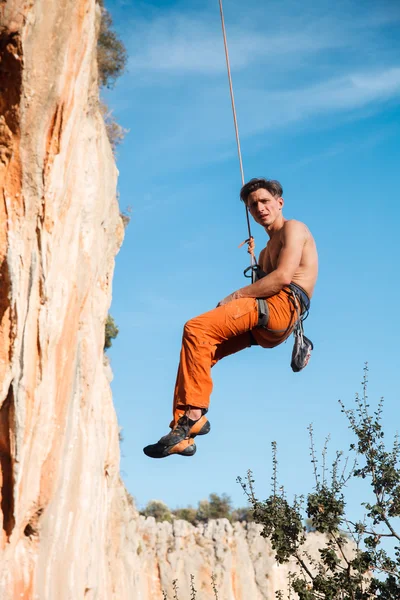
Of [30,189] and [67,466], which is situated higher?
[30,189]

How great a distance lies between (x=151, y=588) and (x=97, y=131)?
19593 mm

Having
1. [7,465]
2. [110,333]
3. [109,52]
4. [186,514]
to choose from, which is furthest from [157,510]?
[7,465]

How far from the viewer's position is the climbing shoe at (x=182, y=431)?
6.55 meters

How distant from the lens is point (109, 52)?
19781 millimetres

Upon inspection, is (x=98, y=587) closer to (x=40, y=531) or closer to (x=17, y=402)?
(x=40, y=531)

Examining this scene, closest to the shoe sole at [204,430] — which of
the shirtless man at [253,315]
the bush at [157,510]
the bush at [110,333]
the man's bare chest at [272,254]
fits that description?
the shirtless man at [253,315]

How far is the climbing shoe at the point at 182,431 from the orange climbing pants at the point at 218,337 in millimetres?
70

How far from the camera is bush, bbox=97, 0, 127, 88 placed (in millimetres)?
19500

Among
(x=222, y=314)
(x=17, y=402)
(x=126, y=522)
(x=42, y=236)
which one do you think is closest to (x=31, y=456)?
(x=17, y=402)

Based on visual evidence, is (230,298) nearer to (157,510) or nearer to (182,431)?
(182,431)

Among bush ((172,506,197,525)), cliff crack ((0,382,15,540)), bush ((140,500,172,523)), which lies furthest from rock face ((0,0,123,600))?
bush ((172,506,197,525))

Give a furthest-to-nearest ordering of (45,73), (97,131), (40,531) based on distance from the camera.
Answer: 1. (97,131)
2. (40,531)
3. (45,73)

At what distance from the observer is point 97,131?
41.8 ft

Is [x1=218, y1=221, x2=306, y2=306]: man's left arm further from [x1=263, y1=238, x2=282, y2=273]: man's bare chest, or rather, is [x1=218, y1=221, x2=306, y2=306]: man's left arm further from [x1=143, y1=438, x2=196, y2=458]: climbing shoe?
[x1=143, y1=438, x2=196, y2=458]: climbing shoe
